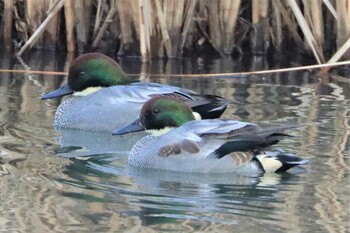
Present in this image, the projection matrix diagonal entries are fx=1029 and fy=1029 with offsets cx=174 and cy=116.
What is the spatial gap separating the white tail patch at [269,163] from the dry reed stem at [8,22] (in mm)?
4670

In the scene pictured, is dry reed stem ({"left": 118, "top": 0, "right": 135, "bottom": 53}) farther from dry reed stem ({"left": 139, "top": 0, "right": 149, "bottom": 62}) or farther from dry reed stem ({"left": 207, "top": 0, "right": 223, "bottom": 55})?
dry reed stem ({"left": 207, "top": 0, "right": 223, "bottom": 55})

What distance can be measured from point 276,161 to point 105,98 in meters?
1.94

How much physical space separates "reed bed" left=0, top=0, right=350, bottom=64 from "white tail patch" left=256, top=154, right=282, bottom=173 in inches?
126

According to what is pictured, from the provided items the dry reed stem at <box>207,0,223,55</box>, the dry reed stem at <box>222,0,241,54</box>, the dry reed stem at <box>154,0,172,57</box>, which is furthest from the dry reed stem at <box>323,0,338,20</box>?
the dry reed stem at <box>154,0,172,57</box>

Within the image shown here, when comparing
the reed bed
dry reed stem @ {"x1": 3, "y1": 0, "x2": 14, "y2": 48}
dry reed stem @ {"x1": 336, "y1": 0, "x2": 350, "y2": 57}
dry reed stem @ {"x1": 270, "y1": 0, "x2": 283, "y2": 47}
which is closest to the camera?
dry reed stem @ {"x1": 336, "y1": 0, "x2": 350, "y2": 57}

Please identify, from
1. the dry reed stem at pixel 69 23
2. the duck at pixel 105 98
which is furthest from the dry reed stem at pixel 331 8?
the dry reed stem at pixel 69 23

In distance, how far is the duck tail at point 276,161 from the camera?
5.31 metres

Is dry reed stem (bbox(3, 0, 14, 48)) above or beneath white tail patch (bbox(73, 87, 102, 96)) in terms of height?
above

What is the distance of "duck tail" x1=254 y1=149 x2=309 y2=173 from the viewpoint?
5.31 m

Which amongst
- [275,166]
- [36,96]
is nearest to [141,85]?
[36,96]

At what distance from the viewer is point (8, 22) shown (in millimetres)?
9656

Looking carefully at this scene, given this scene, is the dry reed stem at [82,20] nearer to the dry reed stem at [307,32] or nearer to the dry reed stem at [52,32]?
the dry reed stem at [52,32]

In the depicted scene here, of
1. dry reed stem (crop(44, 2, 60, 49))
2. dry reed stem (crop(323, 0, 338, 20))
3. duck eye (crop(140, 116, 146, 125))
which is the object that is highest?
dry reed stem (crop(323, 0, 338, 20))

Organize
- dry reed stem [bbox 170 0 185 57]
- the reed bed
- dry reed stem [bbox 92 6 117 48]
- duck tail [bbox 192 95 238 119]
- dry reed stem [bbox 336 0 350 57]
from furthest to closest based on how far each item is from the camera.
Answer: dry reed stem [bbox 92 6 117 48], dry reed stem [bbox 170 0 185 57], the reed bed, dry reed stem [bbox 336 0 350 57], duck tail [bbox 192 95 238 119]
